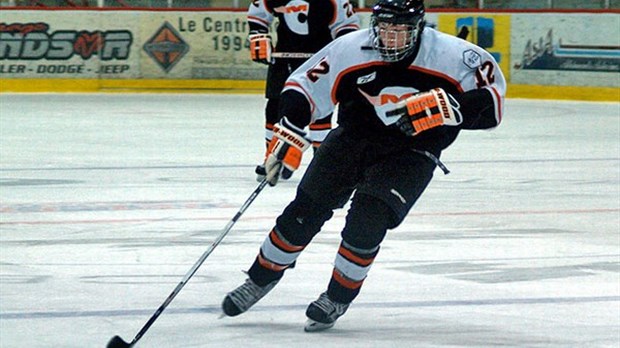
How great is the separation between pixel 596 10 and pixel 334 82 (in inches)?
468

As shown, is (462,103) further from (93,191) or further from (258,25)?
(258,25)

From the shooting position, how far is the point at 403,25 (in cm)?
456

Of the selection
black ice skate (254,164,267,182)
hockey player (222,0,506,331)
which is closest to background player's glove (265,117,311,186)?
hockey player (222,0,506,331)

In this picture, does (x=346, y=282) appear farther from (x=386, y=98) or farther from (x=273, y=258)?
(x=386, y=98)

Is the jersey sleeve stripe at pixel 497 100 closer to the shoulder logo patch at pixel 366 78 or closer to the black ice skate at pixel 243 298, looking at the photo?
the shoulder logo patch at pixel 366 78

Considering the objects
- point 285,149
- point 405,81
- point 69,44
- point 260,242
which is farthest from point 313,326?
point 69,44

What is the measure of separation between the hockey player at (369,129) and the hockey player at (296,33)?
4.33 metres

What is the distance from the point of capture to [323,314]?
4.70m

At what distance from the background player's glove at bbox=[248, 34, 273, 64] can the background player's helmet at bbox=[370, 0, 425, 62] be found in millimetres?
4840

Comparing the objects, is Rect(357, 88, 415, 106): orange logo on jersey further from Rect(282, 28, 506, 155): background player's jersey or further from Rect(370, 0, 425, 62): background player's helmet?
Rect(370, 0, 425, 62): background player's helmet

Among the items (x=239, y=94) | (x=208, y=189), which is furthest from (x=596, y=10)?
(x=208, y=189)

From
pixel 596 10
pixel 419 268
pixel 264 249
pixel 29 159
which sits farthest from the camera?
pixel 596 10

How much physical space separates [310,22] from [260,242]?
109 inches

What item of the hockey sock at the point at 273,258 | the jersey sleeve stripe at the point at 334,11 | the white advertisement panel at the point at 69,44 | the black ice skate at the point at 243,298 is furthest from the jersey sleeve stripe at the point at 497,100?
the white advertisement panel at the point at 69,44
